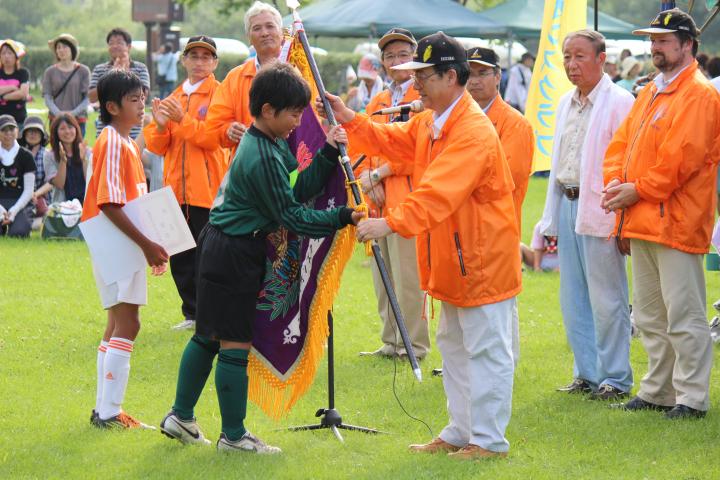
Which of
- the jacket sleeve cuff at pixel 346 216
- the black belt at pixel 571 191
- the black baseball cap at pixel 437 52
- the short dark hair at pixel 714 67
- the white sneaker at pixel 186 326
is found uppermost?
the black baseball cap at pixel 437 52

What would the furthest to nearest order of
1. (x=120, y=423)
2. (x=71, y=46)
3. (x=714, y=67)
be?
(x=71, y=46)
(x=714, y=67)
(x=120, y=423)

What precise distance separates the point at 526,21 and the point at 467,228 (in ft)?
64.7

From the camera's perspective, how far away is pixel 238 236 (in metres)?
5.59

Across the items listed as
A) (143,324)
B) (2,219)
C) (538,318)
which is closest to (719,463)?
(538,318)

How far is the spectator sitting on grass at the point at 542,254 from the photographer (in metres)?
12.4

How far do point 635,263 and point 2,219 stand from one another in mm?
9036

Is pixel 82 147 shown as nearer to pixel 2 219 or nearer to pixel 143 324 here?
pixel 2 219

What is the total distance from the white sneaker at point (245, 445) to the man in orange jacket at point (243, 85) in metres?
2.44

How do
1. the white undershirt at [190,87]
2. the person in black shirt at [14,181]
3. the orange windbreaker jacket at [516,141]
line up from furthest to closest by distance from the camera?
the person in black shirt at [14,181] < the white undershirt at [190,87] < the orange windbreaker jacket at [516,141]

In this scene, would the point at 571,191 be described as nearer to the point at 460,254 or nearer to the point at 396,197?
the point at 396,197

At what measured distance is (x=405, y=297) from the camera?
26.6 feet

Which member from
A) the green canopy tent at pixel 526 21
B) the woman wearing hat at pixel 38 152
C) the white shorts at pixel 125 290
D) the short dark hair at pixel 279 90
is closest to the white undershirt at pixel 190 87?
the white shorts at pixel 125 290

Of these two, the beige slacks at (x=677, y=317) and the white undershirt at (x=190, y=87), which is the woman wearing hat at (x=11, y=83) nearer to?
the white undershirt at (x=190, y=87)

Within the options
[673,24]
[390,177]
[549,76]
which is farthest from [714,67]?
[673,24]
